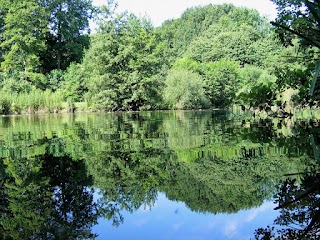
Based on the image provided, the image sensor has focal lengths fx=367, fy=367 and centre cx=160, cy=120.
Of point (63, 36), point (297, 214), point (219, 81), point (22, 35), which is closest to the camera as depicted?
point (297, 214)

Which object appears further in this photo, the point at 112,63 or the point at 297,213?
the point at 112,63

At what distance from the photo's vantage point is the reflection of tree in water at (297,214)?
165 centimetres

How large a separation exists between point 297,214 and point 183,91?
23018 mm

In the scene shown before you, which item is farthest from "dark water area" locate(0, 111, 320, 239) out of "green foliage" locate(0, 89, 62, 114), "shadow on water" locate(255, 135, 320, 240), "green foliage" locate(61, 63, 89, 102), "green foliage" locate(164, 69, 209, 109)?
"green foliage" locate(61, 63, 89, 102)

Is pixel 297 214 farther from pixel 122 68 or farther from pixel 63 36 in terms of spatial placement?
pixel 63 36

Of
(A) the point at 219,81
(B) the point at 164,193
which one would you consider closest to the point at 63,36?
(A) the point at 219,81

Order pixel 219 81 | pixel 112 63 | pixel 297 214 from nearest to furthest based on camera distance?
1. pixel 297 214
2. pixel 112 63
3. pixel 219 81

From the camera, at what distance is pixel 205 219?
2.06 metres

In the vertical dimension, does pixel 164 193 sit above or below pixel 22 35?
below

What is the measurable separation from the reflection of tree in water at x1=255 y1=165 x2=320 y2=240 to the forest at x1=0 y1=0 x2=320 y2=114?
42.5 feet

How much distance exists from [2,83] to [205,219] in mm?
30244

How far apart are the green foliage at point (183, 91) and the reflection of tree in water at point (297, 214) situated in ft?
73.2

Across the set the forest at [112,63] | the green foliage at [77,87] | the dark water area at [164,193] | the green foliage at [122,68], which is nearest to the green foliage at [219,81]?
the forest at [112,63]

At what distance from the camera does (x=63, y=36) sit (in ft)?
117
